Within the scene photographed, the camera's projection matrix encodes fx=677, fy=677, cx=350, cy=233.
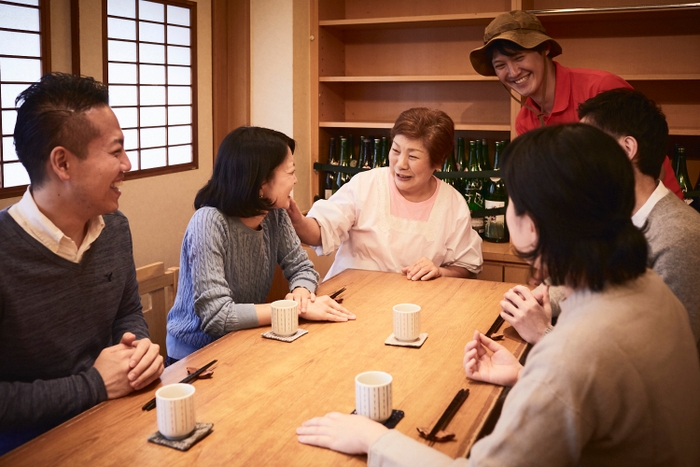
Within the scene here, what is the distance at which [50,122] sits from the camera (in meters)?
1.55

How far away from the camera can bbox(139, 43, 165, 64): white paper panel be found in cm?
Result: 342

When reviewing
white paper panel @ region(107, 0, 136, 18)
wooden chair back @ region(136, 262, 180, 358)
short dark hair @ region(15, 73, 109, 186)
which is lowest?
wooden chair back @ region(136, 262, 180, 358)

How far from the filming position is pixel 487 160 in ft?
12.5

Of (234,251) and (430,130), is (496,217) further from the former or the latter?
(234,251)

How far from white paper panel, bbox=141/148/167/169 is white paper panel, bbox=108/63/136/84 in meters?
0.36

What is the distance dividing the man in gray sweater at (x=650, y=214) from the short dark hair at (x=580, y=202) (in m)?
0.52

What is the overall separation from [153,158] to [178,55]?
0.59m

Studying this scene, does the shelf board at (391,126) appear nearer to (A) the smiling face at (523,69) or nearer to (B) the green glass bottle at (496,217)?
(B) the green glass bottle at (496,217)

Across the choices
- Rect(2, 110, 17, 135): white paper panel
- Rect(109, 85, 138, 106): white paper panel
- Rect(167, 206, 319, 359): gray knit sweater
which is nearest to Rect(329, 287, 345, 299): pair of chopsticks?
Rect(167, 206, 319, 359): gray knit sweater

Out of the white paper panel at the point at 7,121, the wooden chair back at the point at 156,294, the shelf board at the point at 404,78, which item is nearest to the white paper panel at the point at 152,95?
the white paper panel at the point at 7,121

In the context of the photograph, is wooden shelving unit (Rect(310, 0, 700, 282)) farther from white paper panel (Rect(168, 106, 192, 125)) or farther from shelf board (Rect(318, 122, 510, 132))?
white paper panel (Rect(168, 106, 192, 125))

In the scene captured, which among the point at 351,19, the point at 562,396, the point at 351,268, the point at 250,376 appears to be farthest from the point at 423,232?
the point at 562,396

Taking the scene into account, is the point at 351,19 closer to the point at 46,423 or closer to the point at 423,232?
the point at 423,232

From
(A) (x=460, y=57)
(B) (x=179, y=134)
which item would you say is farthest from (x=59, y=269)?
(A) (x=460, y=57)
